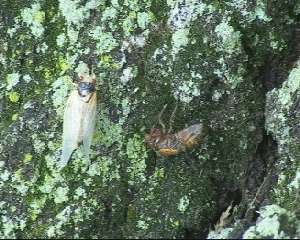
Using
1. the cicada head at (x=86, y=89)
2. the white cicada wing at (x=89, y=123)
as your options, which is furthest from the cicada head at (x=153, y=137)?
the cicada head at (x=86, y=89)

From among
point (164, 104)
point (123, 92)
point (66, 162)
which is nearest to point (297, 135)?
point (164, 104)

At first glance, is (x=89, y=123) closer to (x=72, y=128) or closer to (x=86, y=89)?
(x=72, y=128)

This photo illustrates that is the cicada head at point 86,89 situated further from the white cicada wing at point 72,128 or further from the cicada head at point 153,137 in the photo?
the cicada head at point 153,137

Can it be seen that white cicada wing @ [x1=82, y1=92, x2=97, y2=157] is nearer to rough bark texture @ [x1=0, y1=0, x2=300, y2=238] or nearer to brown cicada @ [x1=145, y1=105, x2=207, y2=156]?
rough bark texture @ [x1=0, y1=0, x2=300, y2=238]

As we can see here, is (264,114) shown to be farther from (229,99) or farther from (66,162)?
(66,162)

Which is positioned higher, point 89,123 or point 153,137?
point 89,123

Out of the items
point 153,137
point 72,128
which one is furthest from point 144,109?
point 72,128

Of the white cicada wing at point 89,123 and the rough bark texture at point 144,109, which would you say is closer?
the rough bark texture at point 144,109
